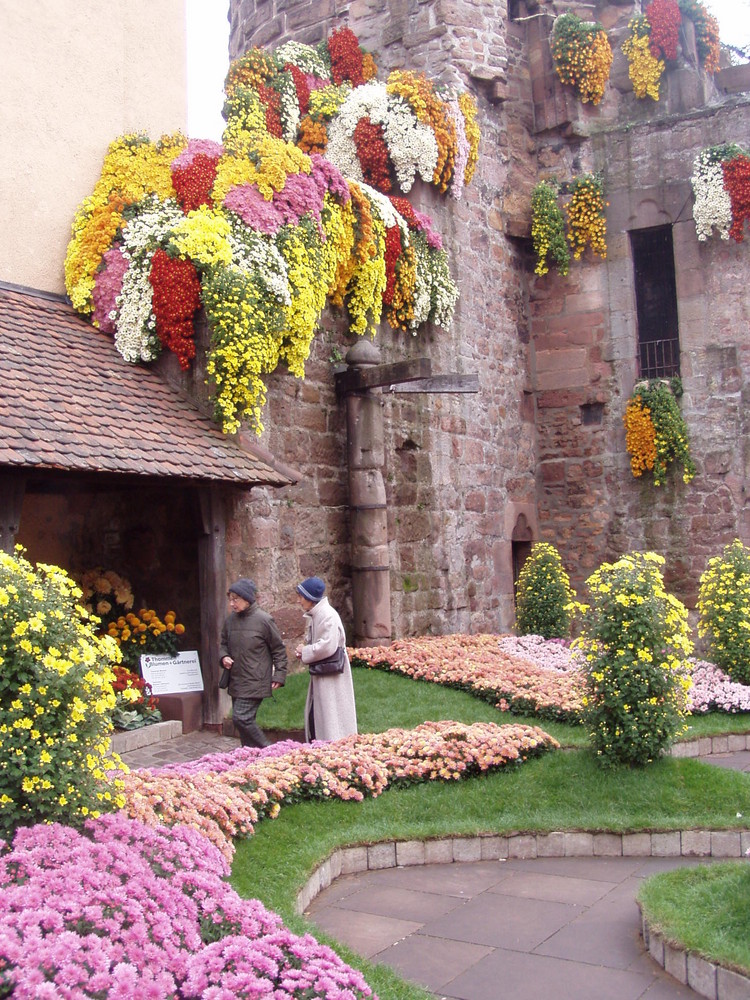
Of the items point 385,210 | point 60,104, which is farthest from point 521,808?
point 60,104

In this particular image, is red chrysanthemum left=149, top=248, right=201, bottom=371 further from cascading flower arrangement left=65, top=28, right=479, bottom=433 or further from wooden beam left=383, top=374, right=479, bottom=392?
wooden beam left=383, top=374, right=479, bottom=392

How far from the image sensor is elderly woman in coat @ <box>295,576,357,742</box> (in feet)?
23.4

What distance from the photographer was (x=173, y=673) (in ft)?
29.4

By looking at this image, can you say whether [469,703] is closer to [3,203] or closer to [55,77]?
[3,203]

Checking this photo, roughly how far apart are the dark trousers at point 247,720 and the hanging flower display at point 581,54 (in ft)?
37.7

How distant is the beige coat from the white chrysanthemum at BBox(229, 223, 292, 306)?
355cm

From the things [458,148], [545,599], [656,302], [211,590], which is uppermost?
[458,148]

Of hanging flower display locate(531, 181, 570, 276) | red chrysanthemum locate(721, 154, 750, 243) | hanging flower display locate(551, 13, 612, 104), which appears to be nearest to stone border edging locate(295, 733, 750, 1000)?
red chrysanthemum locate(721, 154, 750, 243)

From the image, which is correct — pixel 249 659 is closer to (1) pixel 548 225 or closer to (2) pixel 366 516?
(2) pixel 366 516

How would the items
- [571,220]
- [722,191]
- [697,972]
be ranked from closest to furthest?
[697,972], [722,191], [571,220]

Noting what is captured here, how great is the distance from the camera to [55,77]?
419 inches

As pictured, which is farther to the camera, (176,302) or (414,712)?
(176,302)

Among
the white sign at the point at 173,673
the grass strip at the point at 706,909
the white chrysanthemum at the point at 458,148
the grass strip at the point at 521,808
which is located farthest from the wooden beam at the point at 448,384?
the grass strip at the point at 706,909

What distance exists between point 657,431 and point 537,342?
2.34m
